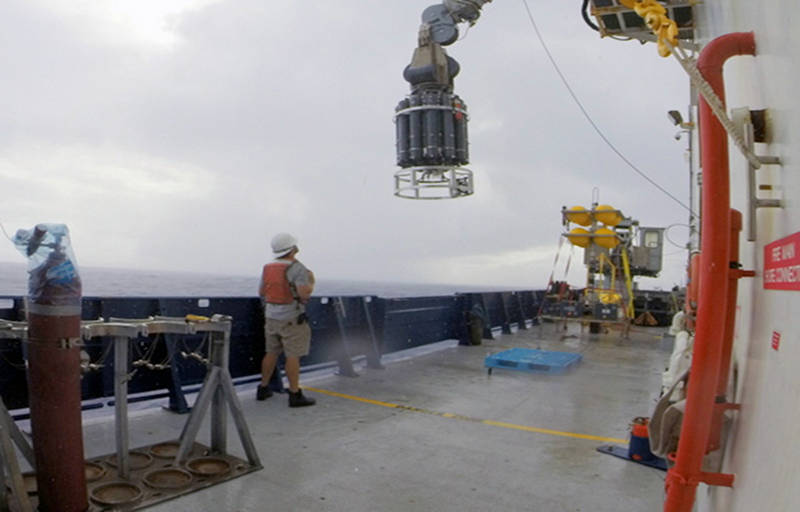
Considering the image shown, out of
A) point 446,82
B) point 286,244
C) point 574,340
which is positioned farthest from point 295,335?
point 574,340

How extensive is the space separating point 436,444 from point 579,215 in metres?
8.89

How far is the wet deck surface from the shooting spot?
372 cm

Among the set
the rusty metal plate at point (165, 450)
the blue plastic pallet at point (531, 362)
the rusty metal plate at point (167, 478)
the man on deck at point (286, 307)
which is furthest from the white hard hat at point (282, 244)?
the blue plastic pallet at point (531, 362)

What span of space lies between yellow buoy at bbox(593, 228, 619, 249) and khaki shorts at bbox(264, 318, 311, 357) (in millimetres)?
8409

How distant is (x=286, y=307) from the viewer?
6.19 meters

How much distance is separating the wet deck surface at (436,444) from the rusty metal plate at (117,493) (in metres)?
0.26

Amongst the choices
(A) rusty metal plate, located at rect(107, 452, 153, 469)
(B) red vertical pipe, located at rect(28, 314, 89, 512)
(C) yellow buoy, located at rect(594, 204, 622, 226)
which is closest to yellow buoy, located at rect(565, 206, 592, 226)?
(C) yellow buoy, located at rect(594, 204, 622, 226)

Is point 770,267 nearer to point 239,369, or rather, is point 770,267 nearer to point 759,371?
point 759,371

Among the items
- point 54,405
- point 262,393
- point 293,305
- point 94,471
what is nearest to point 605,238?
point 293,305

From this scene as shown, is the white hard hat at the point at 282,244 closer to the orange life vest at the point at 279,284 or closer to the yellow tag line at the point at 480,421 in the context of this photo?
the orange life vest at the point at 279,284

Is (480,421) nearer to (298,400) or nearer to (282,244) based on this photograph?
(298,400)

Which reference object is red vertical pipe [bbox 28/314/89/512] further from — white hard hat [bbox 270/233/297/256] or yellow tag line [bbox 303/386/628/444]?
yellow tag line [bbox 303/386/628/444]

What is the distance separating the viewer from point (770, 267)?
1390mm

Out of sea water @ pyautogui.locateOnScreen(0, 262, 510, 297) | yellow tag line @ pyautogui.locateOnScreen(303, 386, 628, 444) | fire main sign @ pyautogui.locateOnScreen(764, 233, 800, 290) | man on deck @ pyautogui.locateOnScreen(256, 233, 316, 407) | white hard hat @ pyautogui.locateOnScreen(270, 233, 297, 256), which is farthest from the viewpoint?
sea water @ pyautogui.locateOnScreen(0, 262, 510, 297)
